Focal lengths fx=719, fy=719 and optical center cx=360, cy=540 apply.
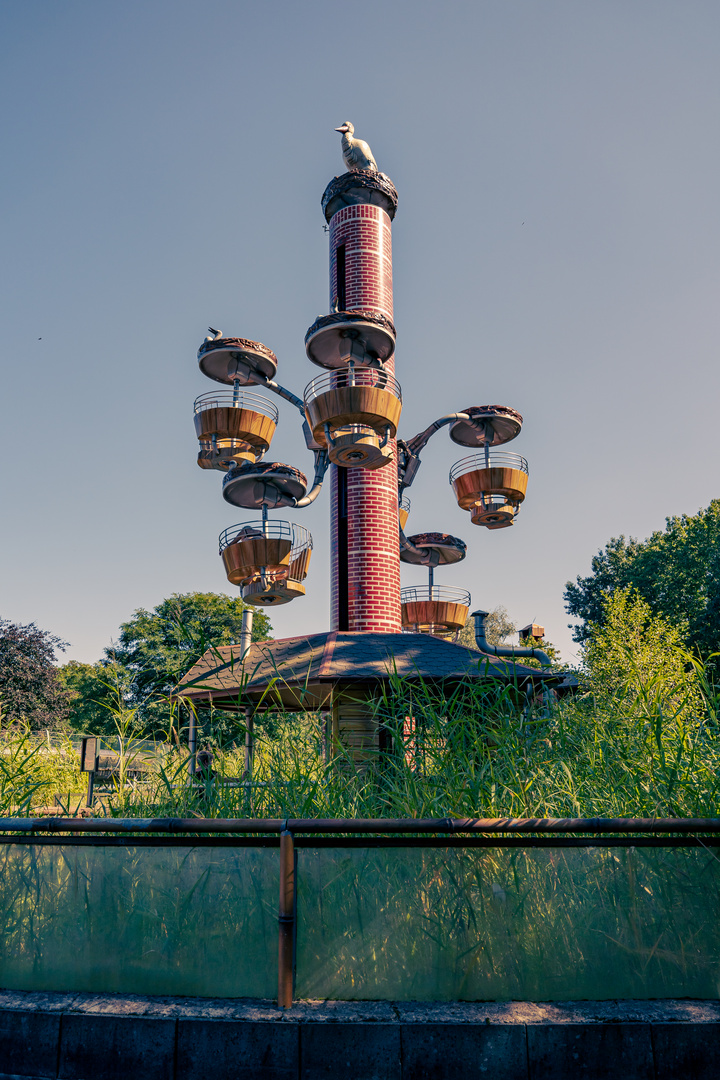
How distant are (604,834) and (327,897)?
1502 mm

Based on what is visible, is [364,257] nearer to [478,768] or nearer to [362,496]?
[362,496]

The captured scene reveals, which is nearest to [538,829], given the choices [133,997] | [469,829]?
[469,829]

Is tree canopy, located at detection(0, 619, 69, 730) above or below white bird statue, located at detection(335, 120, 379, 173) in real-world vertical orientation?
below

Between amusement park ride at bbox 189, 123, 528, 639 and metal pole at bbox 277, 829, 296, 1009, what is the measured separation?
8.26 meters

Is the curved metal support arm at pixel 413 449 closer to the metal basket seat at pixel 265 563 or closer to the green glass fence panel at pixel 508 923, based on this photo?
the metal basket seat at pixel 265 563

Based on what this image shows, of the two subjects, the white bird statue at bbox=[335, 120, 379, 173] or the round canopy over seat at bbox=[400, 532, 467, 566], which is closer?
the white bird statue at bbox=[335, 120, 379, 173]

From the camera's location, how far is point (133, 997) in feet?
12.2

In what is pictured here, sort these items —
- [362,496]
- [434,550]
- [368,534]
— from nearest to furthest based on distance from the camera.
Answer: [368,534] → [362,496] → [434,550]

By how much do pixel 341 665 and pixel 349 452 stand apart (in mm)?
3424

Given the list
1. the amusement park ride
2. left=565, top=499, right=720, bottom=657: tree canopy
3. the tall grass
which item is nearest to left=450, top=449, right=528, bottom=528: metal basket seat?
the amusement park ride

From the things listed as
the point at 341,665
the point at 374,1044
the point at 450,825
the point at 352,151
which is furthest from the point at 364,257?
the point at 374,1044

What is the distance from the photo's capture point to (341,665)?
1009 centimetres

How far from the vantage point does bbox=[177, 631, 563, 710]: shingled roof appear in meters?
9.62

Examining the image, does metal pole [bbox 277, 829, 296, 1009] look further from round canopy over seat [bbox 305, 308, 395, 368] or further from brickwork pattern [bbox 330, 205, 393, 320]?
Answer: brickwork pattern [bbox 330, 205, 393, 320]
